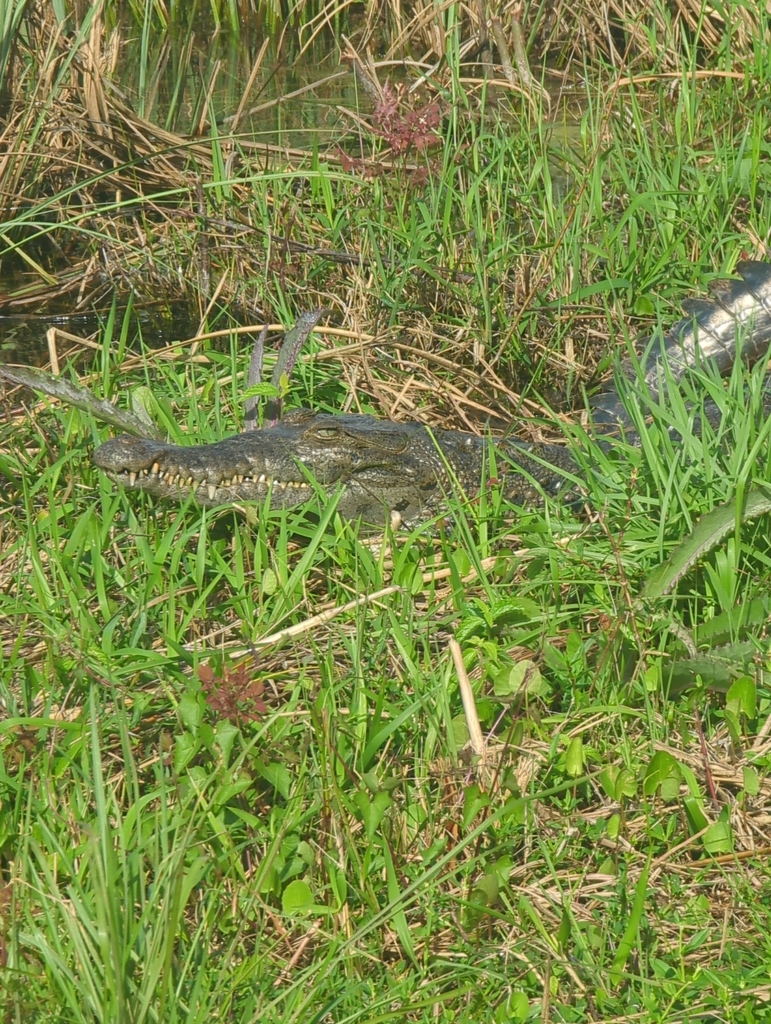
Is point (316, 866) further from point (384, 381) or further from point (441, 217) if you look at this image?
point (441, 217)

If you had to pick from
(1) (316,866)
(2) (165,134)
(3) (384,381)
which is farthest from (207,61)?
(1) (316,866)

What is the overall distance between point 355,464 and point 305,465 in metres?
0.17

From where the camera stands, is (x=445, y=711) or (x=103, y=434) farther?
(x=103, y=434)

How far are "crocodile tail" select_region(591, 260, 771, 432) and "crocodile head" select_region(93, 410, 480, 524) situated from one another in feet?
2.60

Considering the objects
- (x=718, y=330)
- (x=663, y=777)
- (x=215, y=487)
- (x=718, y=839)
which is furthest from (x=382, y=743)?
(x=718, y=330)

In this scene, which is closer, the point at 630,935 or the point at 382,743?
the point at 630,935

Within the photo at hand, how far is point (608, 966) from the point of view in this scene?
84.8 inches

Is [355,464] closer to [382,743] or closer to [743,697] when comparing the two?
[382,743]

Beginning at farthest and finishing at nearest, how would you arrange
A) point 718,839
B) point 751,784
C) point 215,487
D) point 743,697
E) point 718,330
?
point 718,330 < point 215,487 < point 743,697 < point 751,784 < point 718,839

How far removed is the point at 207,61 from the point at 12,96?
129 inches

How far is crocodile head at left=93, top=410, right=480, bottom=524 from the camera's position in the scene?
346cm

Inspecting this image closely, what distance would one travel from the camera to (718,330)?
4480 mm

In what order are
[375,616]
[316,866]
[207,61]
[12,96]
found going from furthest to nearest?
[207,61] < [12,96] < [375,616] < [316,866]

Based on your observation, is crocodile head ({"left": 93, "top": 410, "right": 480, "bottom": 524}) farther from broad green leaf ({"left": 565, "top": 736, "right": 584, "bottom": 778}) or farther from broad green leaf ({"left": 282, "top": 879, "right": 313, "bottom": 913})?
broad green leaf ({"left": 282, "top": 879, "right": 313, "bottom": 913})
